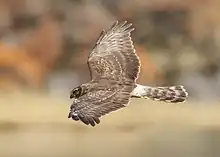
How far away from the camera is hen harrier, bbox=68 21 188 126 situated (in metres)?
1.44

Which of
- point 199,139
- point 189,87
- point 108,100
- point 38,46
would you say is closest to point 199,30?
point 189,87

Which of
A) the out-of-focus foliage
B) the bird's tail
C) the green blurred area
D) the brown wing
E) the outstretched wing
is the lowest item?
the brown wing

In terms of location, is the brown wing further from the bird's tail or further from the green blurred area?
the green blurred area

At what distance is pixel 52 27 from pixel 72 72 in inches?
6.6

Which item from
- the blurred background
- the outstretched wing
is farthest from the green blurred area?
the outstretched wing

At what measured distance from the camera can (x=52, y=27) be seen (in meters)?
2.09

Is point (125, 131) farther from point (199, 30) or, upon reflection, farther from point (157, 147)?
point (199, 30)

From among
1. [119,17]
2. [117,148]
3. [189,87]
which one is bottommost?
[117,148]

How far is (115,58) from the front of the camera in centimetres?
156

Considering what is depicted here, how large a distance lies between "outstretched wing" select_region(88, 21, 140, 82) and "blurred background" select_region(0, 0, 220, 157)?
0.42 metres

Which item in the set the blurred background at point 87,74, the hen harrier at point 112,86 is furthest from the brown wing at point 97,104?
the blurred background at point 87,74

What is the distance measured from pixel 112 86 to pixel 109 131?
0.54 metres

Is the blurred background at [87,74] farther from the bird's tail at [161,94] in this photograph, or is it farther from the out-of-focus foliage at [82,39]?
the bird's tail at [161,94]

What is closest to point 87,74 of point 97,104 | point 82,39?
point 82,39
